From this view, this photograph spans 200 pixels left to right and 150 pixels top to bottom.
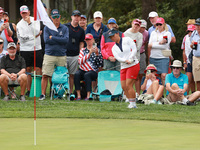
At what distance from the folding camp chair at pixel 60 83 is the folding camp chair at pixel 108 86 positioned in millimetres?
778

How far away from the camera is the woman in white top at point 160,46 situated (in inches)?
508

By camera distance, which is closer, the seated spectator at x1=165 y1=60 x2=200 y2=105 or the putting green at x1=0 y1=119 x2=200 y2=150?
the putting green at x1=0 y1=119 x2=200 y2=150

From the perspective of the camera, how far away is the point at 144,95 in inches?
472

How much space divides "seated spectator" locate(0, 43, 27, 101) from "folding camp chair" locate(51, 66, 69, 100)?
87cm

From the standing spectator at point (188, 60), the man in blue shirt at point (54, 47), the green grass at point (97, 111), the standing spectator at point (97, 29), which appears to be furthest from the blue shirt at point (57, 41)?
the standing spectator at point (188, 60)

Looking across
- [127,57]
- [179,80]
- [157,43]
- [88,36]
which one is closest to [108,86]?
[88,36]

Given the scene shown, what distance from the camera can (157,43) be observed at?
1294 centimetres

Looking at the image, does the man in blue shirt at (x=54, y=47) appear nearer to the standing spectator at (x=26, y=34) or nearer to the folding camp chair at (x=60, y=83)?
the folding camp chair at (x=60, y=83)

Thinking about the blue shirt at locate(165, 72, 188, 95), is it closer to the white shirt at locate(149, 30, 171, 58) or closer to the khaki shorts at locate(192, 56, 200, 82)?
the khaki shorts at locate(192, 56, 200, 82)

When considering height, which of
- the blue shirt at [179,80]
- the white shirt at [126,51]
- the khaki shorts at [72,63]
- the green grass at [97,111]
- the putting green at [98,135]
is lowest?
the green grass at [97,111]

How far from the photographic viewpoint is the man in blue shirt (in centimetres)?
1268

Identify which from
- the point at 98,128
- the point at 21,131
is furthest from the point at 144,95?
the point at 21,131

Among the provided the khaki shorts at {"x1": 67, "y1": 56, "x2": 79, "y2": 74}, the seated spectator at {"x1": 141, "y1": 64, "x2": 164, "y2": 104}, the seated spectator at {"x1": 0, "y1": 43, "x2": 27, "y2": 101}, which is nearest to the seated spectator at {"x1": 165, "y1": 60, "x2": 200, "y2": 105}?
the seated spectator at {"x1": 141, "y1": 64, "x2": 164, "y2": 104}

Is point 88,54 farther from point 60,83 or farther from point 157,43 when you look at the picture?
point 157,43
